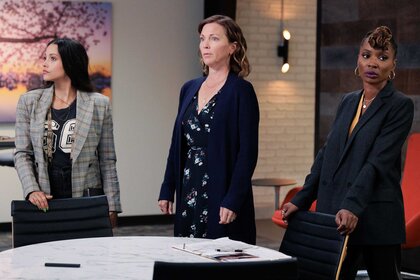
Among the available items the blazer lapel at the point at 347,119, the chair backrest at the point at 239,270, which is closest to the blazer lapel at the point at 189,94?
the blazer lapel at the point at 347,119

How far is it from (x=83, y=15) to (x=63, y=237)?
547 cm

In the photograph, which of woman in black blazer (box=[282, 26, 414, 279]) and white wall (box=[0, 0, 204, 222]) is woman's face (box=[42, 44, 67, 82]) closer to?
woman in black blazer (box=[282, 26, 414, 279])

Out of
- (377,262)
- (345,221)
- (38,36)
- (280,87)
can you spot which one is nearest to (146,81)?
(38,36)

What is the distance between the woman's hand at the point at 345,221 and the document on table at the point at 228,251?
0.46 m

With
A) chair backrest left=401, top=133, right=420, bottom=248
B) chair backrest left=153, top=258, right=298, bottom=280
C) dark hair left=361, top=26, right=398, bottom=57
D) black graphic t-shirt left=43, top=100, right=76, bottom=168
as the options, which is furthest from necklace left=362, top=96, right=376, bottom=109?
chair backrest left=401, top=133, right=420, bottom=248

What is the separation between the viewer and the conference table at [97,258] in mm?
3049

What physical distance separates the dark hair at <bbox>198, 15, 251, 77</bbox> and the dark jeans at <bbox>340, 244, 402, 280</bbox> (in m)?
0.95

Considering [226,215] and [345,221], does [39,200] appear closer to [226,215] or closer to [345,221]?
[226,215]

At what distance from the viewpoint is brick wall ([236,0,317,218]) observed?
10.3 meters

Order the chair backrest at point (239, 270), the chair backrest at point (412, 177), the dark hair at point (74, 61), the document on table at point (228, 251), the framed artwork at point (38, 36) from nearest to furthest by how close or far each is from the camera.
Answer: the chair backrest at point (239, 270) → the document on table at point (228, 251) → the dark hair at point (74, 61) → the chair backrest at point (412, 177) → the framed artwork at point (38, 36)

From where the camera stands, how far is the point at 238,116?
4.24 m

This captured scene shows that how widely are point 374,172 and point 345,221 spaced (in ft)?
1.07

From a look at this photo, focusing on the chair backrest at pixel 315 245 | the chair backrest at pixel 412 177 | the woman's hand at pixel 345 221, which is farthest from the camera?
the chair backrest at pixel 412 177

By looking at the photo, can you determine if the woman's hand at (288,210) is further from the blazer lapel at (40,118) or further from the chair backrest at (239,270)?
the chair backrest at (239,270)
